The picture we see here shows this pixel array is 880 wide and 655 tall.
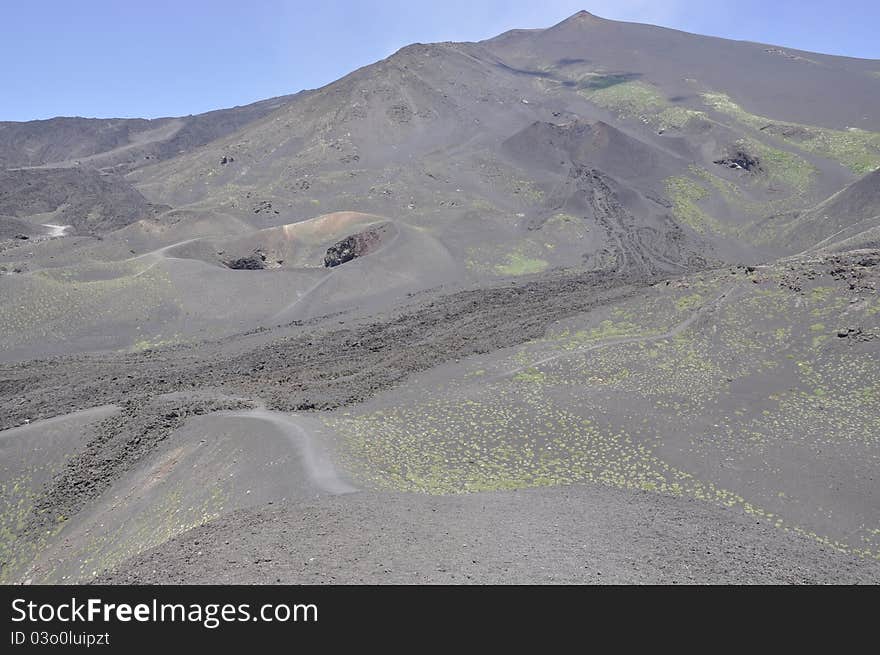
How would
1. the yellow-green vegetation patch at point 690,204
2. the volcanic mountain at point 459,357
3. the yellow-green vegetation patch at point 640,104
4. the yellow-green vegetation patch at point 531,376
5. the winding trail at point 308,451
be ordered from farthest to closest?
1. the yellow-green vegetation patch at point 640,104
2. the yellow-green vegetation patch at point 690,204
3. the yellow-green vegetation patch at point 531,376
4. the winding trail at point 308,451
5. the volcanic mountain at point 459,357

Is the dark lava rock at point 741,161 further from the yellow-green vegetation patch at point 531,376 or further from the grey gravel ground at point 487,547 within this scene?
the grey gravel ground at point 487,547

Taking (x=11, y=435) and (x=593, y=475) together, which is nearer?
(x=593, y=475)

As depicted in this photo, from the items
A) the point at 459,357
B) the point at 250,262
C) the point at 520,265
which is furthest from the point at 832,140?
the point at 459,357

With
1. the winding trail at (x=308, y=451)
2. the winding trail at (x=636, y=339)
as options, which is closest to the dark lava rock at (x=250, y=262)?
the winding trail at (x=308, y=451)

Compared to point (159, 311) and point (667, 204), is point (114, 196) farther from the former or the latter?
point (667, 204)

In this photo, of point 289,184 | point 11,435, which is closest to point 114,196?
point 289,184

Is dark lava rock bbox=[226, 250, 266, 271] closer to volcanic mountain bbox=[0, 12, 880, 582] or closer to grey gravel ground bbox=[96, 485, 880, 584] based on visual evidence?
volcanic mountain bbox=[0, 12, 880, 582]

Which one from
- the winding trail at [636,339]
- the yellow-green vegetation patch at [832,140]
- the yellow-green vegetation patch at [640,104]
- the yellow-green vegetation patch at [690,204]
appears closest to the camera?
the winding trail at [636,339]
